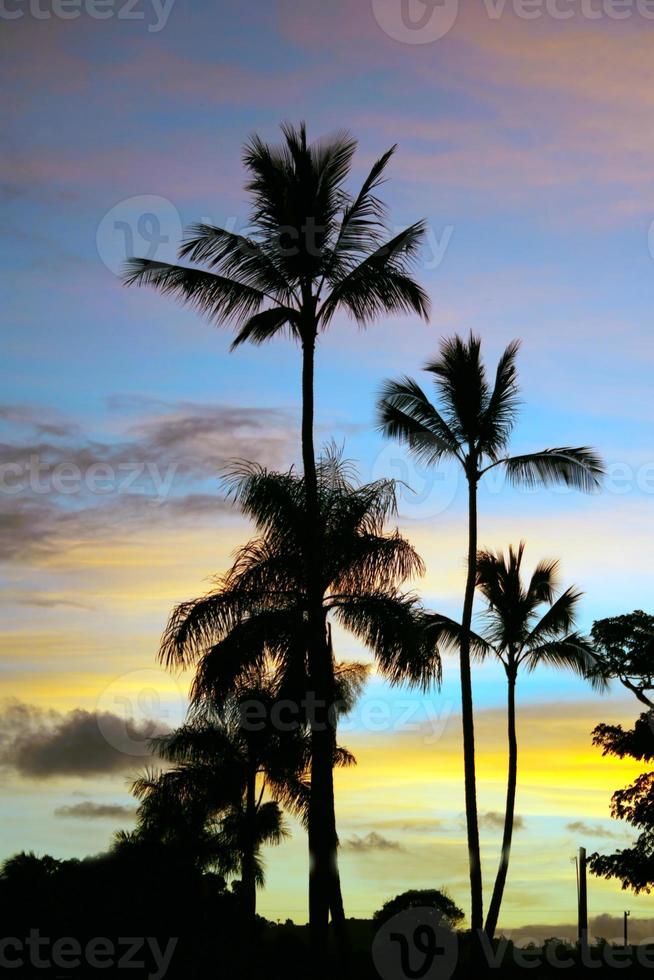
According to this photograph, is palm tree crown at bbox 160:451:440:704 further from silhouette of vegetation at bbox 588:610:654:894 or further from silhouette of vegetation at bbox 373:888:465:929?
silhouette of vegetation at bbox 373:888:465:929

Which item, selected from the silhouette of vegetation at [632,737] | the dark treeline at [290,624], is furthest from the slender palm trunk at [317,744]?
the silhouette of vegetation at [632,737]

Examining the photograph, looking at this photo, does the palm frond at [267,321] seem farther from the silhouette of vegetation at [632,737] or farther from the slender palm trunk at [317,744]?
the silhouette of vegetation at [632,737]

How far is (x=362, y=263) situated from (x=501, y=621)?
15889 millimetres

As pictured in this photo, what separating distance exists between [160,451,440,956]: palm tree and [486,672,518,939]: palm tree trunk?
10.3 m

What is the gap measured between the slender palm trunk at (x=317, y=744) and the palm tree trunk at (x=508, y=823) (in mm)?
10049

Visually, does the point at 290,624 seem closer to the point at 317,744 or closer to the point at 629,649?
the point at 317,744

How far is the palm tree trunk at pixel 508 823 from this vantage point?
33.2 metres

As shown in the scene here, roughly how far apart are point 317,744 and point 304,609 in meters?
2.83

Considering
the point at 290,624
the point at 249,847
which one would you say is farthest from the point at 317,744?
the point at 249,847

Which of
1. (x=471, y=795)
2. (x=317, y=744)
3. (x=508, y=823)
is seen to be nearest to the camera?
(x=317, y=744)

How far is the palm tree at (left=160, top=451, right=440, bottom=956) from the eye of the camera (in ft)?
76.4

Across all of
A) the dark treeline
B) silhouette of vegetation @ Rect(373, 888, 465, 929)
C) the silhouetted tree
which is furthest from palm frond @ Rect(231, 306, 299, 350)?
silhouette of vegetation @ Rect(373, 888, 465, 929)

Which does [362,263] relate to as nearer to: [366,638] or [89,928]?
[366,638]

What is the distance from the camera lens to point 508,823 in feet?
115
